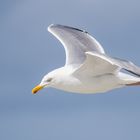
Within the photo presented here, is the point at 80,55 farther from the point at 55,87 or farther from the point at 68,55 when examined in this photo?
the point at 55,87

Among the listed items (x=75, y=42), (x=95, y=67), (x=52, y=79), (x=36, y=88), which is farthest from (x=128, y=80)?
(x=75, y=42)

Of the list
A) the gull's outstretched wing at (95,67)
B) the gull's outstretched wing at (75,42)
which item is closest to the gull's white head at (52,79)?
the gull's outstretched wing at (95,67)

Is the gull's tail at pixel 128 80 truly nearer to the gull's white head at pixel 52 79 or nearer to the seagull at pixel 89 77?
the seagull at pixel 89 77

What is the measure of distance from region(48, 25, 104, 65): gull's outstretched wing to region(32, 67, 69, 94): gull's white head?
3.50 ft

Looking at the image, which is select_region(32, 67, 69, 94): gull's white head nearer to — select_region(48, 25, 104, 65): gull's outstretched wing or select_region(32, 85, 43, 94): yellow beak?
select_region(32, 85, 43, 94): yellow beak

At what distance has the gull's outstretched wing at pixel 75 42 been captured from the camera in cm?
1806

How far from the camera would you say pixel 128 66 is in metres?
13.6

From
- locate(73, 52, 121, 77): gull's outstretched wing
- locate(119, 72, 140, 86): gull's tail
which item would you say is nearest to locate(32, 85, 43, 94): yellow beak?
locate(73, 52, 121, 77): gull's outstretched wing

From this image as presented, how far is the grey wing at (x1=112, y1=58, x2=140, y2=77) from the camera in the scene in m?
13.1

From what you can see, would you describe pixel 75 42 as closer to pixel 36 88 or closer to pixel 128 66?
pixel 36 88

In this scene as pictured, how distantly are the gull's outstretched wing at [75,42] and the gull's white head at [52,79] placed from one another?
3.50 feet

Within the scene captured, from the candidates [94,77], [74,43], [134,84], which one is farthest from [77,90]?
[74,43]

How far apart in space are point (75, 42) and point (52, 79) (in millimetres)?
Answer: 2863

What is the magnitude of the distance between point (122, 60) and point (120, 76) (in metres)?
2.35
